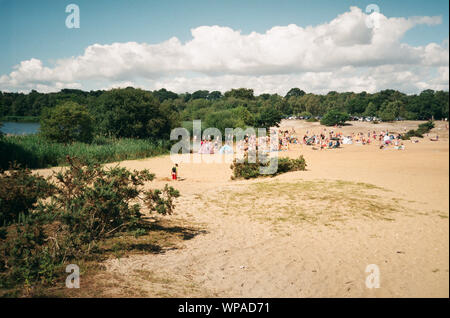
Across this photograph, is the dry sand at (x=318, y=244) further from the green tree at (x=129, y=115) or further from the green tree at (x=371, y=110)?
the green tree at (x=371, y=110)

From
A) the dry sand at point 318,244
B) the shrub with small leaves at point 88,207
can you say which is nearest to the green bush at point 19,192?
the shrub with small leaves at point 88,207

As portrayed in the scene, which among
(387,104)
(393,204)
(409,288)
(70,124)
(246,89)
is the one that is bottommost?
(393,204)

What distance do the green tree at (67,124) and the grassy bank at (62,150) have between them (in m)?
1.16

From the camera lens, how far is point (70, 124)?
30891 millimetres

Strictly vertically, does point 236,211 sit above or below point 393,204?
below

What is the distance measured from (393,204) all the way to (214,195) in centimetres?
800

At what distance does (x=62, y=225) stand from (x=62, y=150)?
2169 cm

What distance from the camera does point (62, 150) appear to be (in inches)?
1047

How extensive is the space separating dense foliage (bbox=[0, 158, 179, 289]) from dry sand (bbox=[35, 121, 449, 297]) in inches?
45.1

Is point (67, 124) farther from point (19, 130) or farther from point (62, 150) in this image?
point (19, 130)

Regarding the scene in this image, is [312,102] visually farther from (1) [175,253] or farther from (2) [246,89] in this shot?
(1) [175,253]

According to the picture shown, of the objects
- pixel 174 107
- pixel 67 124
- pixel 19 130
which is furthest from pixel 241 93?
pixel 67 124

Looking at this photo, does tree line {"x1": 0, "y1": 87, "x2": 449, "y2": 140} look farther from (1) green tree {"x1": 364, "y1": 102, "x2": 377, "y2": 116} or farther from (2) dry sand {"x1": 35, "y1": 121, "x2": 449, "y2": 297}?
(2) dry sand {"x1": 35, "y1": 121, "x2": 449, "y2": 297}

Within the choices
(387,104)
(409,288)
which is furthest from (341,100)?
(409,288)
